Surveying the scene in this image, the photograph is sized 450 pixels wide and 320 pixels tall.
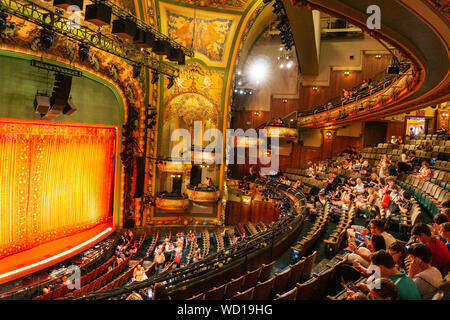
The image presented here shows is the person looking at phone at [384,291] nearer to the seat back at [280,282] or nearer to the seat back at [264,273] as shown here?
the seat back at [280,282]

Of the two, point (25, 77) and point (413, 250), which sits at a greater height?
point (25, 77)

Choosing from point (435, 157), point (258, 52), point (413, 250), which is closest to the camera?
point (413, 250)

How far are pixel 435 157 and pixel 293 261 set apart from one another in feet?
26.6

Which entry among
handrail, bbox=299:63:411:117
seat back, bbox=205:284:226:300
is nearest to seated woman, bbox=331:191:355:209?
handrail, bbox=299:63:411:117

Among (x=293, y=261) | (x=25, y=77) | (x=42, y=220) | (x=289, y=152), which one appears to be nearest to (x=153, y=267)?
(x=42, y=220)

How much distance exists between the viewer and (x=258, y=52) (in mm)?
18312

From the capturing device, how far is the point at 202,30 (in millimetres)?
11219

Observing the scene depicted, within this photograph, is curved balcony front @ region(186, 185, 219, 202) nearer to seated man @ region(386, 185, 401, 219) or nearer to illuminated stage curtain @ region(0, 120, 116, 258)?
illuminated stage curtain @ region(0, 120, 116, 258)

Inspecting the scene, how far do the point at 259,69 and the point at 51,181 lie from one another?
43.1 ft

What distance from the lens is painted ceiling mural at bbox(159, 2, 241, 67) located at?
35.0 ft

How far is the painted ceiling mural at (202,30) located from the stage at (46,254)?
7224mm

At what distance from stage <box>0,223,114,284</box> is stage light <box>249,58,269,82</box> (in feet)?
40.2

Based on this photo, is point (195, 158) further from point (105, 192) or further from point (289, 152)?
point (289, 152)
